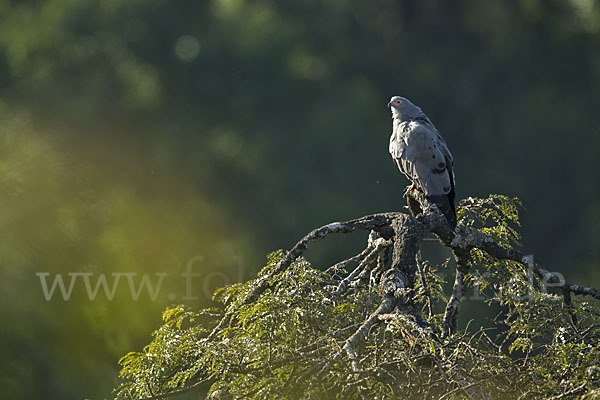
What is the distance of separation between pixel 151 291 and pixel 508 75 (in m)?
4.16

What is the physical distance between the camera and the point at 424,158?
9.68ft

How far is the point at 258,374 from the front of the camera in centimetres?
162

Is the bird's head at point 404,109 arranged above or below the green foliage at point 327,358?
above

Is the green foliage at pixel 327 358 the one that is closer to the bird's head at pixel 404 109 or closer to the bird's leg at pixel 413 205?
the bird's leg at pixel 413 205

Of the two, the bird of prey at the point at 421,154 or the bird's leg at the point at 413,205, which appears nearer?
the bird's leg at the point at 413,205

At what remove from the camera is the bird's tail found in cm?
230

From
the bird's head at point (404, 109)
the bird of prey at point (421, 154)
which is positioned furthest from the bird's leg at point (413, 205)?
the bird's head at point (404, 109)

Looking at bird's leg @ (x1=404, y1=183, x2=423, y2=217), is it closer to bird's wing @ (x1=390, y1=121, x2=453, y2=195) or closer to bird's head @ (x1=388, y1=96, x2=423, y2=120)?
bird's wing @ (x1=390, y1=121, x2=453, y2=195)

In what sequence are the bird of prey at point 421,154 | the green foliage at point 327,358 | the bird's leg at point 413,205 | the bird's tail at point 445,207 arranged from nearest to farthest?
the green foliage at point 327,358 < the bird's tail at point 445,207 < the bird's leg at point 413,205 < the bird of prey at point 421,154

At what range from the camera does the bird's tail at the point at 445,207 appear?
2300 millimetres

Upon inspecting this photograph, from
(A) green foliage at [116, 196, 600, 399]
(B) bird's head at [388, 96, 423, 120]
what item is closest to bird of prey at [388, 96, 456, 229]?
(B) bird's head at [388, 96, 423, 120]

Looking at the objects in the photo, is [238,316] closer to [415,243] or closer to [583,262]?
[415,243]

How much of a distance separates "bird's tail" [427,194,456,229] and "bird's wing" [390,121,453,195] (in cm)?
15

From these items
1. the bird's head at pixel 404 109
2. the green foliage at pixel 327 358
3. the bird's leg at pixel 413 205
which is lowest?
the green foliage at pixel 327 358
